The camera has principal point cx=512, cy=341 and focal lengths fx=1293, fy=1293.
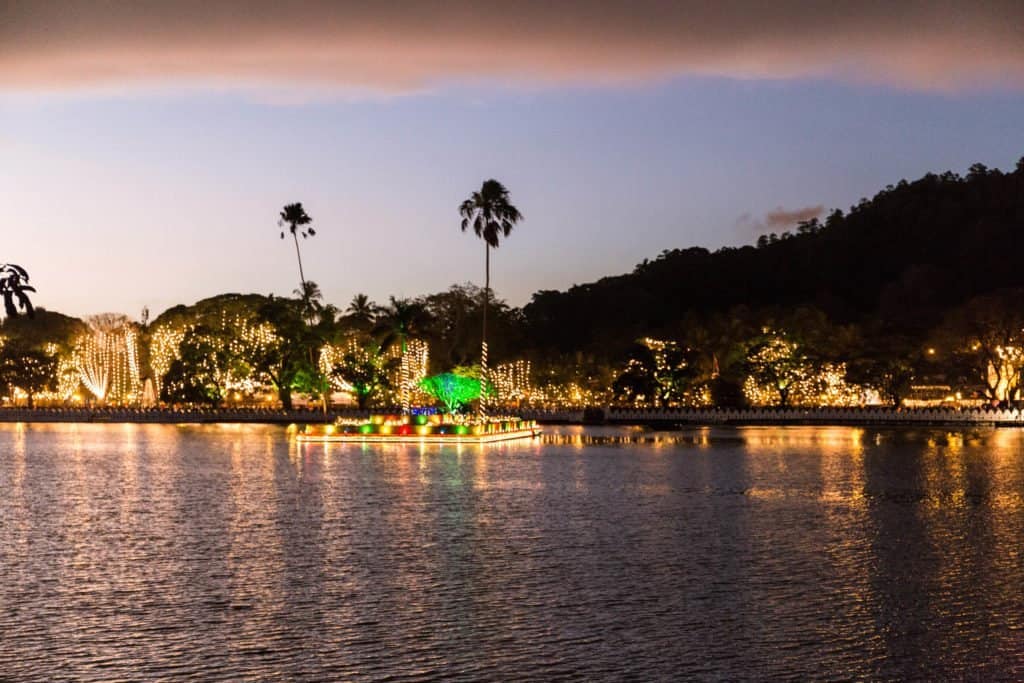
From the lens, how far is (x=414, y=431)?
7338cm

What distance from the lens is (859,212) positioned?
152 m

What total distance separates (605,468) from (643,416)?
46.7m

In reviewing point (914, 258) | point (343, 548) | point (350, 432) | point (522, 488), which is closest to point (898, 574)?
point (343, 548)

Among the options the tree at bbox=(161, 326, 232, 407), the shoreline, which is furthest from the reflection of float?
the tree at bbox=(161, 326, 232, 407)

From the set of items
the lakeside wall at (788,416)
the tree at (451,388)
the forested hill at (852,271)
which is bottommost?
the lakeside wall at (788,416)

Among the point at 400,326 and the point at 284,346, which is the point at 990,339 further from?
the point at 284,346

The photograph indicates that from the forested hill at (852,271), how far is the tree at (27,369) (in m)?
47.9

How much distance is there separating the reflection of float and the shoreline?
24.2 m

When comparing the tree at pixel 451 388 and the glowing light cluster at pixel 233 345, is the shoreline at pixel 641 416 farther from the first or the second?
the tree at pixel 451 388

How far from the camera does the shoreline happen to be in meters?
93.3

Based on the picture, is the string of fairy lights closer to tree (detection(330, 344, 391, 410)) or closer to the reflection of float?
tree (detection(330, 344, 391, 410))

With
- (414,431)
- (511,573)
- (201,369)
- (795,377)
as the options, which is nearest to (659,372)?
(795,377)

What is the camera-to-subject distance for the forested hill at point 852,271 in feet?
408

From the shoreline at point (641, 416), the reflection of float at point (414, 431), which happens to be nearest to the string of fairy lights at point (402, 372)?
the shoreline at point (641, 416)
